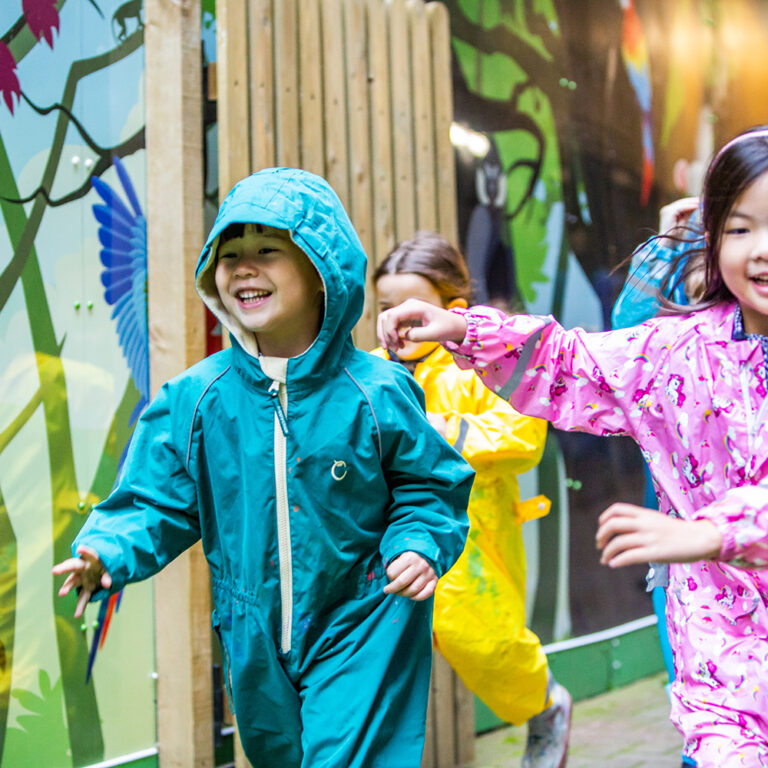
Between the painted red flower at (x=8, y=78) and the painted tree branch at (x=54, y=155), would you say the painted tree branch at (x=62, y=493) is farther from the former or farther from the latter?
the painted red flower at (x=8, y=78)

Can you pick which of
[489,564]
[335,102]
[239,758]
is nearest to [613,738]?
[489,564]

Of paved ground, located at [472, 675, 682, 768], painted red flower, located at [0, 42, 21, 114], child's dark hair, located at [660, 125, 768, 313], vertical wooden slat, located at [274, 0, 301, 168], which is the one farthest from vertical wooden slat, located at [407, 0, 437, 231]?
paved ground, located at [472, 675, 682, 768]

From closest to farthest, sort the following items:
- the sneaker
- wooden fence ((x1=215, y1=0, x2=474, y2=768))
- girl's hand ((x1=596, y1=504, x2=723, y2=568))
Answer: girl's hand ((x1=596, y1=504, x2=723, y2=568)) < wooden fence ((x1=215, y1=0, x2=474, y2=768)) < the sneaker

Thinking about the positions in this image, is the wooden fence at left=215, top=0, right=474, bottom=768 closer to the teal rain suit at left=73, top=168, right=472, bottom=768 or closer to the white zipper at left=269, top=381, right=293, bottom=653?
the teal rain suit at left=73, top=168, right=472, bottom=768

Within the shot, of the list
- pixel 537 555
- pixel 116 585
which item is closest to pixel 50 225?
pixel 116 585

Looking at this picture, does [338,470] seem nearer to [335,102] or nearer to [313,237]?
[313,237]

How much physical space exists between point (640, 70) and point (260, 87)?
404cm

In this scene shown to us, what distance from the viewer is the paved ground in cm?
440

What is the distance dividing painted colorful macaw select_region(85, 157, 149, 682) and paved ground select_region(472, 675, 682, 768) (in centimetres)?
202

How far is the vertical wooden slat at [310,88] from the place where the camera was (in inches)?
157

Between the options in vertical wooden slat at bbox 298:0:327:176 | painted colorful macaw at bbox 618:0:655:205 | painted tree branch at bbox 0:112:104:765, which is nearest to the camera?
painted tree branch at bbox 0:112:104:765

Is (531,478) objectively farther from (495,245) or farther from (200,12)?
(200,12)

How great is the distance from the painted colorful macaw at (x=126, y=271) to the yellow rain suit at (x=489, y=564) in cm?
89

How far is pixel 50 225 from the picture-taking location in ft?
11.4
